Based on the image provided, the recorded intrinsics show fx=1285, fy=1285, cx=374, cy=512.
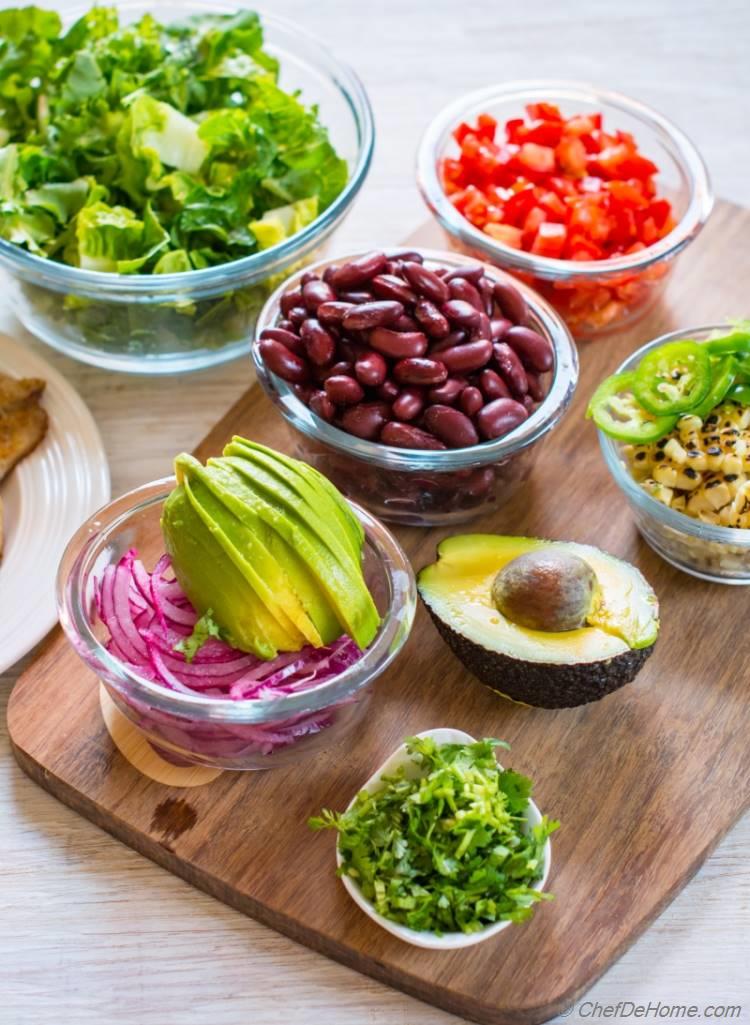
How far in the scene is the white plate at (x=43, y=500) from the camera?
98.7 inches

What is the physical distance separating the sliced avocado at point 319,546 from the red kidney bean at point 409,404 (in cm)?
31

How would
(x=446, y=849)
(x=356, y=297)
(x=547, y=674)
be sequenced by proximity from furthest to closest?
(x=356, y=297)
(x=547, y=674)
(x=446, y=849)

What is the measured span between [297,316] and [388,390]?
0.88ft

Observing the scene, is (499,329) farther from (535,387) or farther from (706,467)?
(706,467)

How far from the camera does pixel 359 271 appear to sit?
2.58m

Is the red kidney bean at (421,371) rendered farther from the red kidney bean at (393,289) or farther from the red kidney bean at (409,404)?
the red kidney bean at (393,289)

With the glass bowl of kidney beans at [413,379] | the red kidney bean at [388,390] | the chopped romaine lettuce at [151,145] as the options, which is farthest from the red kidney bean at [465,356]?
the chopped romaine lettuce at [151,145]

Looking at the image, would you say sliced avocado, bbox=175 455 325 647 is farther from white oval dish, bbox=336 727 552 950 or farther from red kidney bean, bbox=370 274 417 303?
red kidney bean, bbox=370 274 417 303

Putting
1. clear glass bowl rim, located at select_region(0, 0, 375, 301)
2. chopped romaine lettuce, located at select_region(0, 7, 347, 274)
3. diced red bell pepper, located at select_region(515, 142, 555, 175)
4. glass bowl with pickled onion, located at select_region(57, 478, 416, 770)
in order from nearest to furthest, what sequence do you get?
glass bowl with pickled onion, located at select_region(57, 478, 416, 770) → clear glass bowl rim, located at select_region(0, 0, 375, 301) → chopped romaine lettuce, located at select_region(0, 7, 347, 274) → diced red bell pepper, located at select_region(515, 142, 555, 175)

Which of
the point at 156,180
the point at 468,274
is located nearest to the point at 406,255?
the point at 468,274

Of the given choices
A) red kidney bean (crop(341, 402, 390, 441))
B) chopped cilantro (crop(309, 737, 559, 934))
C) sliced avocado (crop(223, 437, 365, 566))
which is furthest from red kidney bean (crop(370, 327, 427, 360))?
chopped cilantro (crop(309, 737, 559, 934))

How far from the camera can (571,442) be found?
2902 mm

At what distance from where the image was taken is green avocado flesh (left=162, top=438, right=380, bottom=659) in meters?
2.20

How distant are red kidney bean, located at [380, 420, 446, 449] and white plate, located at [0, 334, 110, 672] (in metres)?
0.66
